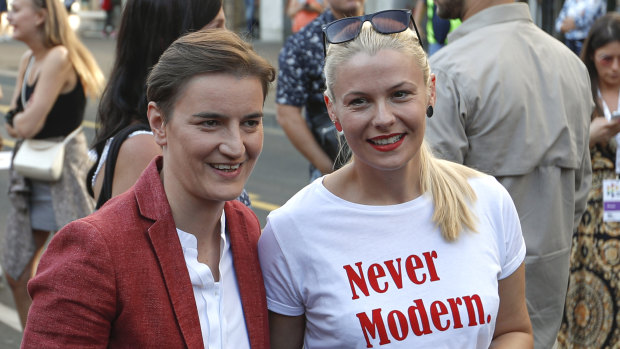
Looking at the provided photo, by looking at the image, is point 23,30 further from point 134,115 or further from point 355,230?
point 355,230

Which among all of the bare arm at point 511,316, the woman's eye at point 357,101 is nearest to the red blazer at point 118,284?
the woman's eye at point 357,101

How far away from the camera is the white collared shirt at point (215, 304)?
80.0 inches

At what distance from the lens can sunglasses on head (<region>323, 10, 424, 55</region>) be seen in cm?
241

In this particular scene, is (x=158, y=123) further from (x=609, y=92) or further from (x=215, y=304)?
(x=609, y=92)

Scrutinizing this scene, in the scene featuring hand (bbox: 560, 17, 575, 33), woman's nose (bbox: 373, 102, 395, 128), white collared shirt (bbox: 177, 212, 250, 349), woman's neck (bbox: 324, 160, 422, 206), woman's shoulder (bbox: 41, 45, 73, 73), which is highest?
woman's nose (bbox: 373, 102, 395, 128)

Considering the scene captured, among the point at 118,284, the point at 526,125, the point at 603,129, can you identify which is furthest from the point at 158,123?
the point at 603,129

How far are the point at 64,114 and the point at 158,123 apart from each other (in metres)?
3.09

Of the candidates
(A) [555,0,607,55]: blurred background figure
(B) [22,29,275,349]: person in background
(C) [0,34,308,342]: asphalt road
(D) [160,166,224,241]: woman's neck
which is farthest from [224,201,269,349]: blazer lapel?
(A) [555,0,607,55]: blurred background figure

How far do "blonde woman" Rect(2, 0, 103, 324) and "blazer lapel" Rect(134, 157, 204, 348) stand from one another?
302 centimetres

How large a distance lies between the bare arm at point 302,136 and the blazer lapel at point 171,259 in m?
2.81

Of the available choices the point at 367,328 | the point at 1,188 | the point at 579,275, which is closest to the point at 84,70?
the point at 579,275

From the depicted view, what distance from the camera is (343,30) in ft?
8.02

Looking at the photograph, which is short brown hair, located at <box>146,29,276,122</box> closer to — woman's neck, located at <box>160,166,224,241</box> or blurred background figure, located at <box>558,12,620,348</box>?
woman's neck, located at <box>160,166,224,241</box>

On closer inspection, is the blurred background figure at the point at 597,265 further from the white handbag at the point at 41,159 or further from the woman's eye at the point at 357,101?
the white handbag at the point at 41,159
